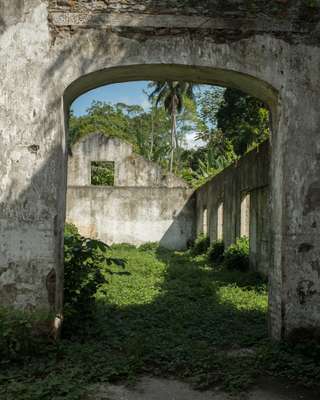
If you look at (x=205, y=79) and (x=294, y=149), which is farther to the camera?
(x=205, y=79)

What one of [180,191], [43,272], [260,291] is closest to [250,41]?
[43,272]

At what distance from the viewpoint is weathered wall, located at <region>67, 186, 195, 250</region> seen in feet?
64.2

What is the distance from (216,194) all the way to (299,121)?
9.88 metres

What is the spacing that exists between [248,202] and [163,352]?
7.11 m

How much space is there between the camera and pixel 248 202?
11.4m

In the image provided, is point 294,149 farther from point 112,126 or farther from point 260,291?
point 112,126

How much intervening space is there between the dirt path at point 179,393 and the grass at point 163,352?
0.39 ft

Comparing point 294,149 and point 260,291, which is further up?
point 294,149

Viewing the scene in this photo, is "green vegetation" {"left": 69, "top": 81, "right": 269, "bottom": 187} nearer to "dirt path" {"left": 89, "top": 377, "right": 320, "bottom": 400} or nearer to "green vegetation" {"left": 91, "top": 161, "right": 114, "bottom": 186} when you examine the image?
"green vegetation" {"left": 91, "top": 161, "right": 114, "bottom": 186}

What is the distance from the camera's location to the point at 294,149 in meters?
4.92

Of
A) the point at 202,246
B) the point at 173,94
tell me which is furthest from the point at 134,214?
the point at 173,94

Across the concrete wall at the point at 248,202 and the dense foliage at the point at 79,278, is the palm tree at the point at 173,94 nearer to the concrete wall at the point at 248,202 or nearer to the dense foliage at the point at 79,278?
the concrete wall at the point at 248,202

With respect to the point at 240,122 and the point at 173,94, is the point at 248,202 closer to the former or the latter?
the point at 240,122

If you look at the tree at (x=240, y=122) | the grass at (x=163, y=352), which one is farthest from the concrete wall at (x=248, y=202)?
the tree at (x=240, y=122)
